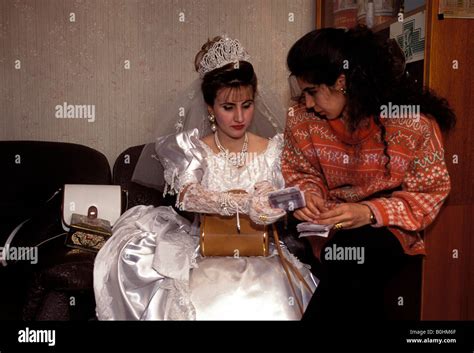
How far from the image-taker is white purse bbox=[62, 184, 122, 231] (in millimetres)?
2039

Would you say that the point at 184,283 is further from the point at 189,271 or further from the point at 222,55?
the point at 222,55

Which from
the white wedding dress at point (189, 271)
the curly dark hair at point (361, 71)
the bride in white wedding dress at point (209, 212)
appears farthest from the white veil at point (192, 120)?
the curly dark hair at point (361, 71)

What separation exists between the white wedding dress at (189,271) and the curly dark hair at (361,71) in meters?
0.42

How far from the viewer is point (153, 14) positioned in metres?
2.54

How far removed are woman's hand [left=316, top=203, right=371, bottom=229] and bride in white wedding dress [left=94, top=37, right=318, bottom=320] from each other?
0.61 ft

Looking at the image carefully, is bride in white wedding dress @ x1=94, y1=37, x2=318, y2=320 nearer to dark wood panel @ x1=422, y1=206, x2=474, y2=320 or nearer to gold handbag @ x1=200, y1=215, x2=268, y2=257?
gold handbag @ x1=200, y1=215, x2=268, y2=257

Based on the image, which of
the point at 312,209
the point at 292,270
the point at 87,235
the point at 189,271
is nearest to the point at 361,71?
the point at 312,209

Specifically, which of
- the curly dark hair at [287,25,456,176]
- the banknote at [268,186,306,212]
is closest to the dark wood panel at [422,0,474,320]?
the curly dark hair at [287,25,456,176]

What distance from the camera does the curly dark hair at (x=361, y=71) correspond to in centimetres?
158

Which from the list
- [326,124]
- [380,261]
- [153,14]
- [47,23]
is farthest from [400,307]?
[47,23]

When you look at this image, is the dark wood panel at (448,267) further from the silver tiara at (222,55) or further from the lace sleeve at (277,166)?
the silver tiara at (222,55)

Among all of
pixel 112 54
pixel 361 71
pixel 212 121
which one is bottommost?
pixel 212 121

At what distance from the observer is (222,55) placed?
1.88 meters

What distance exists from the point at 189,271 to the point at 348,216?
0.52 m
